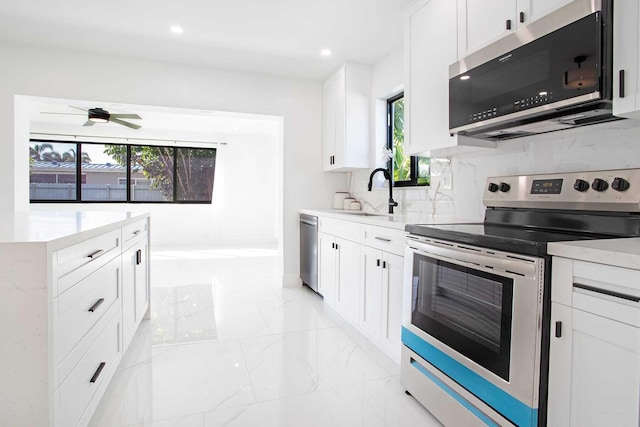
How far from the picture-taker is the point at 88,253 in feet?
4.97

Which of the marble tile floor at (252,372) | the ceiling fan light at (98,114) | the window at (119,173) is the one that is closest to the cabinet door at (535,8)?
the marble tile floor at (252,372)

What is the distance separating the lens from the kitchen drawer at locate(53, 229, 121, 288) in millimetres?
1220

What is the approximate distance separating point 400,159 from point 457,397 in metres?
2.47

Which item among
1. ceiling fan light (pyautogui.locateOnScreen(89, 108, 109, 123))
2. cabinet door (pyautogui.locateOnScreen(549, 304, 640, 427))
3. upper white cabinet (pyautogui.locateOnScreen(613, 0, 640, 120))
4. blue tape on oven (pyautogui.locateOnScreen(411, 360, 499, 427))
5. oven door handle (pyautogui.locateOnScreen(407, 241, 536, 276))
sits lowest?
blue tape on oven (pyautogui.locateOnScreen(411, 360, 499, 427))

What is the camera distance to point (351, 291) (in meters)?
2.75

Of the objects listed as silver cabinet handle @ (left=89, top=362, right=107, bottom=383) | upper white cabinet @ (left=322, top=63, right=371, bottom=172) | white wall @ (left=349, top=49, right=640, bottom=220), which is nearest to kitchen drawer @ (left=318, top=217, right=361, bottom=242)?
white wall @ (left=349, top=49, right=640, bottom=220)

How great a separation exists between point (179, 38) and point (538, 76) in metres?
3.00

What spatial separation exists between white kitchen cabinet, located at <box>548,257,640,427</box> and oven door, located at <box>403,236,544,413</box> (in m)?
0.06

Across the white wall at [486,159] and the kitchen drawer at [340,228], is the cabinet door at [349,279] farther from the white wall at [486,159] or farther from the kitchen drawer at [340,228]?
the white wall at [486,159]

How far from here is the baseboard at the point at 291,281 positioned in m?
4.18

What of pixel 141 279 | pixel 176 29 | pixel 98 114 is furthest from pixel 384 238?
pixel 98 114

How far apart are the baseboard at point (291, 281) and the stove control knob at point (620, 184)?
329cm

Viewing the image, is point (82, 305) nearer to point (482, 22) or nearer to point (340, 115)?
point (482, 22)

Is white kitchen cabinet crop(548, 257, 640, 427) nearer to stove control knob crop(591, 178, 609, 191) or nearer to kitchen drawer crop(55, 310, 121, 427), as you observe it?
stove control knob crop(591, 178, 609, 191)
